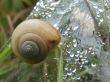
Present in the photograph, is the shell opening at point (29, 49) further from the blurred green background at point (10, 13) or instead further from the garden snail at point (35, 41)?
the blurred green background at point (10, 13)

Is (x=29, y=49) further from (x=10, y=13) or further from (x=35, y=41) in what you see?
(x=10, y=13)

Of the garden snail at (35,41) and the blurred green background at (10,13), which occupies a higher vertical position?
the blurred green background at (10,13)

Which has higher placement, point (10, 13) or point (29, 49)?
point (10, 13)

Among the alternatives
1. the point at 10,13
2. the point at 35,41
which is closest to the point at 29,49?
the point at 35,41

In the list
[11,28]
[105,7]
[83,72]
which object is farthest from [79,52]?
[11,28]

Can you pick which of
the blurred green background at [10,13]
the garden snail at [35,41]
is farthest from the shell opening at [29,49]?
the blurred green background at [10,13]

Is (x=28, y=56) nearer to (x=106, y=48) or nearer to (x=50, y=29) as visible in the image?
(x=50, y=29)

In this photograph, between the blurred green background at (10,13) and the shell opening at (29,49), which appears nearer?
the shell opening at (29,49)

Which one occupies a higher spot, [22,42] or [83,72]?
[22,42]
